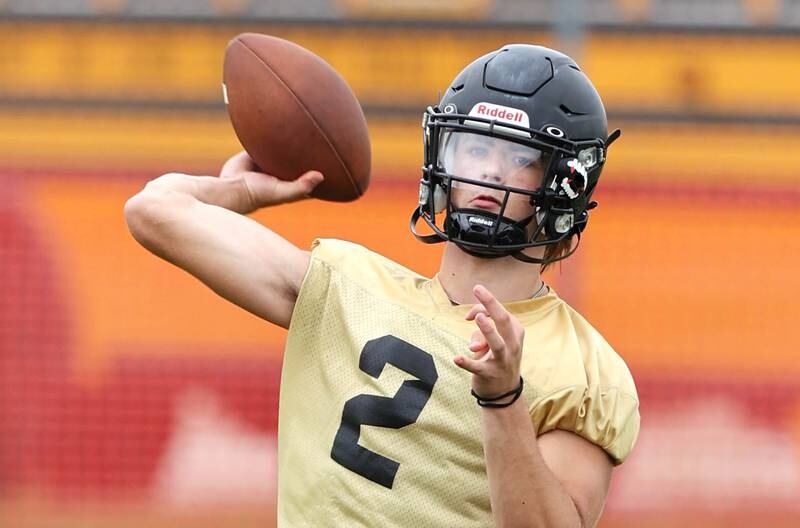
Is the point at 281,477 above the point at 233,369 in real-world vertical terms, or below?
above

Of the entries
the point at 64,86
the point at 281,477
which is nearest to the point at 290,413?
the point at 281,477

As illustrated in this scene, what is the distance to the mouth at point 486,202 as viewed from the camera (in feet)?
8.12

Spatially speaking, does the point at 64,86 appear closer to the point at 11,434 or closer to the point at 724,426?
the point at 11,434

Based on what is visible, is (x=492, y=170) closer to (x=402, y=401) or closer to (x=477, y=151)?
(x=477, y=151)

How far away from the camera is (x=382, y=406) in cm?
248

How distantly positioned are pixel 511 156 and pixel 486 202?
10 cm

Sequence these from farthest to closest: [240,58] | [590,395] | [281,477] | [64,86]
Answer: [64,86], [240,58], [281,477], [590,395]

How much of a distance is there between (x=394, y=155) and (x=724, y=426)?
2.09m

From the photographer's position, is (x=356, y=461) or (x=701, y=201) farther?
(x=701, y=201)

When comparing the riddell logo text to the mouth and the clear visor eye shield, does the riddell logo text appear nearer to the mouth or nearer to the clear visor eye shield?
the clear visor eye shield

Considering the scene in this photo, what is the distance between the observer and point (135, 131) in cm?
731

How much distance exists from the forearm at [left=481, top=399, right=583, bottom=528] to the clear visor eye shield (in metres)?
0.37

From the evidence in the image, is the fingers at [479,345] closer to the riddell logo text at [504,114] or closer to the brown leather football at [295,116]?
the riddell logo text at [504,114]

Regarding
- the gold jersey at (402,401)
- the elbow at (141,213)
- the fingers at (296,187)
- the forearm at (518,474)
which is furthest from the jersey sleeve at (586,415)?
the elbow at (141,213)
